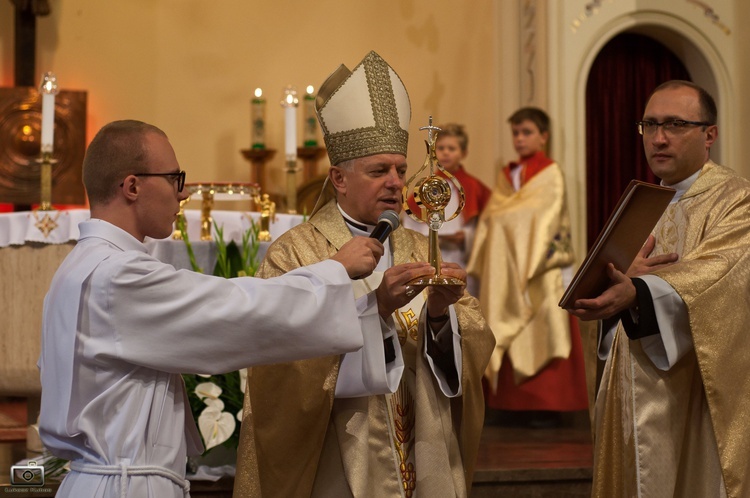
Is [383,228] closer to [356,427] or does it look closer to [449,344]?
[449,344]

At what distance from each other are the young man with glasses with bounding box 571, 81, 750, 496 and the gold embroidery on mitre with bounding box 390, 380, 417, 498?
1.86 ft

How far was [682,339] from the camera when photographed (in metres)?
3.35

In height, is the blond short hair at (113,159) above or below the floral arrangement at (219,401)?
above

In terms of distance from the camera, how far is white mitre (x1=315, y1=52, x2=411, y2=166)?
3295 mm

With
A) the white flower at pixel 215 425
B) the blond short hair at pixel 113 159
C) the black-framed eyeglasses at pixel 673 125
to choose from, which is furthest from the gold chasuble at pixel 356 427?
the white flower at pixel 215 425

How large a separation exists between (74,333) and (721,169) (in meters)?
2.23

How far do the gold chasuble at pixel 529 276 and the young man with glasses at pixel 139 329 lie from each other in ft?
13.6

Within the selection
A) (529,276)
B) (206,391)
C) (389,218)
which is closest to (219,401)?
(206,391)

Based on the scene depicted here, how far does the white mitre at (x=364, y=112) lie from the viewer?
3295mm

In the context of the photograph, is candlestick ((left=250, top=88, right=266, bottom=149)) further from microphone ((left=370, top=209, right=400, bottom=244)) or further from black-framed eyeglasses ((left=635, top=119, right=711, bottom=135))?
microphone ((left=370, top=209, right=400, bottom=244))

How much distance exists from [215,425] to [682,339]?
1970 mm

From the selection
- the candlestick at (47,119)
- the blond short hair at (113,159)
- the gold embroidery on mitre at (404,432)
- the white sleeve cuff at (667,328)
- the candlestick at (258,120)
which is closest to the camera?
the blond short hair at (113,159)

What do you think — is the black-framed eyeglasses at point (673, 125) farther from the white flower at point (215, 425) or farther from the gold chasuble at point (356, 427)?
the white flower at point (215, 425)

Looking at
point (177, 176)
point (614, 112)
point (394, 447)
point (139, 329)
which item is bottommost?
point (394, 447)
